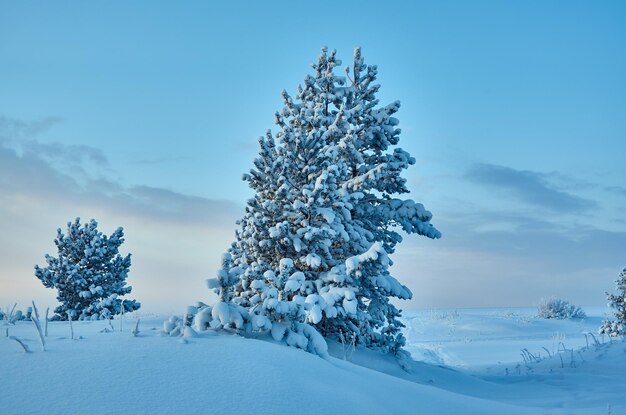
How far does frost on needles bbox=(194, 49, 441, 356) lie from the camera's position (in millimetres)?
11891

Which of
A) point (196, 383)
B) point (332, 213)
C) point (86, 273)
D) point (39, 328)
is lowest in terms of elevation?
point (196, 383)

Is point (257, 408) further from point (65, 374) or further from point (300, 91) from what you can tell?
point (300, 91)

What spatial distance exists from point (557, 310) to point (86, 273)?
3609 cm

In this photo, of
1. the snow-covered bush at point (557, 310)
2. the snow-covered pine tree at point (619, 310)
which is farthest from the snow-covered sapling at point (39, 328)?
the snow-covered bush at point (557, 310)

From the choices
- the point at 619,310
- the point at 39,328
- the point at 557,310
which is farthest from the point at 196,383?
the point at 557,310

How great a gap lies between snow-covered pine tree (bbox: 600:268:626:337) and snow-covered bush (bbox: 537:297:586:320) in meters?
16.1

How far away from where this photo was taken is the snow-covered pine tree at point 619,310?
73.7 ft

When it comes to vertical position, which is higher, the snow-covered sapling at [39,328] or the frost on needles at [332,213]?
the frost on needles at [332,213]

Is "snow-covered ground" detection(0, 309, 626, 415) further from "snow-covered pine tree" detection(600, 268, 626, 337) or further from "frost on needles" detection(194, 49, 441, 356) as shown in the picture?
"snow-covered pine tree" detection(600, 268, 626, 337)

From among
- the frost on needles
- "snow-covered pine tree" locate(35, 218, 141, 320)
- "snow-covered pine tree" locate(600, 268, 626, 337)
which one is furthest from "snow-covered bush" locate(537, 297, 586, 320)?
"snow-covered pine tree" locate(35, 218, 141, 320)

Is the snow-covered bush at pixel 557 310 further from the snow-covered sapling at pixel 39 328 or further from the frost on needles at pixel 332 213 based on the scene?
the snow-covered sapling at pixel 39 328

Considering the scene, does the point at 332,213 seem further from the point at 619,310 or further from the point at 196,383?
the point at 619,310

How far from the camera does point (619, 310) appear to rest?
2323 centimetres

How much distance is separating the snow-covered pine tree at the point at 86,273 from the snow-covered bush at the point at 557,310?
110 feet
